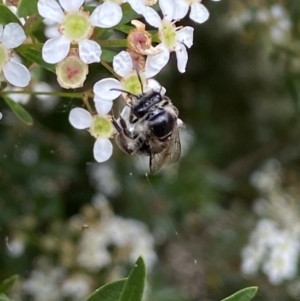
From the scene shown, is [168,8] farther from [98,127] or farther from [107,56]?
[98,127]

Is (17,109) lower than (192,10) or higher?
lower

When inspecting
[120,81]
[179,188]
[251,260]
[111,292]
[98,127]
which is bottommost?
[251,260]

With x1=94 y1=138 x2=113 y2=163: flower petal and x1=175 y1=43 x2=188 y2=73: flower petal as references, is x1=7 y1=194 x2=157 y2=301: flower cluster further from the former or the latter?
x1=175 y1=43 x2=188 y2=73: flower petal

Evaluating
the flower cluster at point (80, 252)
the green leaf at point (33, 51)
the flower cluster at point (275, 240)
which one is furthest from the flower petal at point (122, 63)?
the flower cluster at point (275, 240)

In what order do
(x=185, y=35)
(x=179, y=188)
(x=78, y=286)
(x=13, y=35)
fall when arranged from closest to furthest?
(x=13, y=35), (x=185, y=35), (x=78, y=286), (x=179, y=188)

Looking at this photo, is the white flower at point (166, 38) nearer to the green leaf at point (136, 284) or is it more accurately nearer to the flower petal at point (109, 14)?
the flower petal at point (109, 14)

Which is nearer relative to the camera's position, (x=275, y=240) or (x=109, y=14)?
(x=109, y=14)

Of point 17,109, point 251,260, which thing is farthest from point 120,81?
point 251,260
